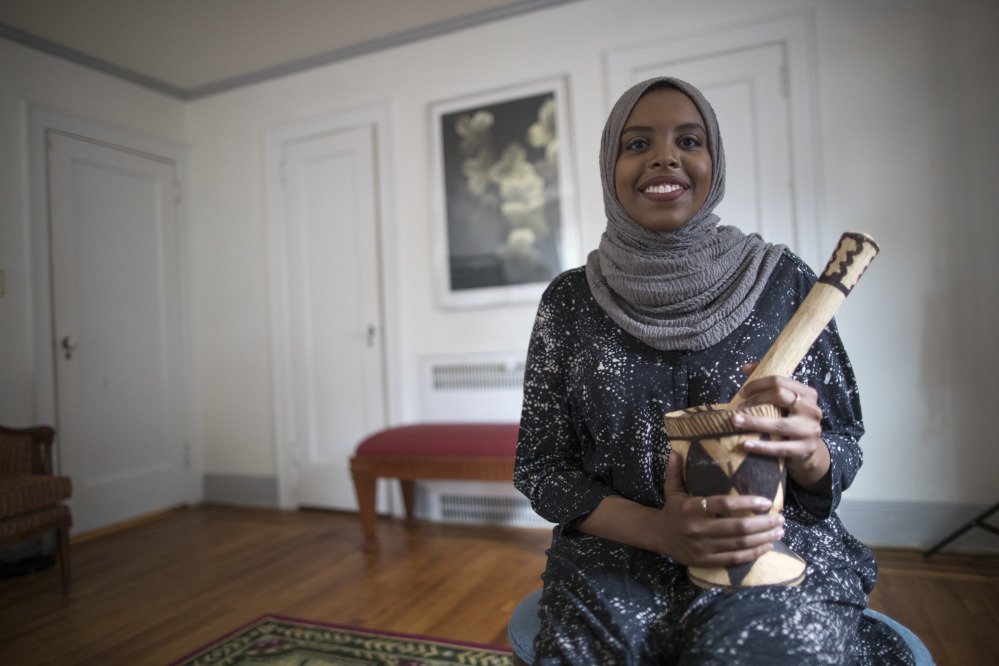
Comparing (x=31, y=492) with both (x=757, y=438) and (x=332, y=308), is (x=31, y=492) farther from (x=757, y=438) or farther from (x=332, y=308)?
(x=757, y=438)

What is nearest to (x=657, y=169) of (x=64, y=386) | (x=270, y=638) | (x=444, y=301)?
(x=270, y=638)

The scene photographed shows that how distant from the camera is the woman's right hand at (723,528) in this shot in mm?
669

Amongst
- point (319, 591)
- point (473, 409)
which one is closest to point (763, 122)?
point (473, 409)

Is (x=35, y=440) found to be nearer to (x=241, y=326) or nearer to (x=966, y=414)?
(x=241, y=326)

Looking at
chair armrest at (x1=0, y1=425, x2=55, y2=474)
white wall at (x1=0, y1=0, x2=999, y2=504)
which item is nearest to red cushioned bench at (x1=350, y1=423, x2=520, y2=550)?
white wall at (x1=0, y1=0, x2=999, y2=504)

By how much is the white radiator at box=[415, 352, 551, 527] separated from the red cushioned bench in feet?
0.65

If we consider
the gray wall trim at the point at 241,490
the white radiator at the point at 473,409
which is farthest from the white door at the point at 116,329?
the white radiator at the point at 473,409

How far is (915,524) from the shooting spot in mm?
2654

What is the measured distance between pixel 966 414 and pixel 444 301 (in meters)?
2.48

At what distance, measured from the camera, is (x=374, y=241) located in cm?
371

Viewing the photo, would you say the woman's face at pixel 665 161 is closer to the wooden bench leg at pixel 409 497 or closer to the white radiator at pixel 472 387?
the white radiator at pixel 472 387

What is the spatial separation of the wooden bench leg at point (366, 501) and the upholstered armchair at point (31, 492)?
1209 millimetres

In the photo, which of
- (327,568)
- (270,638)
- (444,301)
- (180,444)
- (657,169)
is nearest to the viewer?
(657,169)

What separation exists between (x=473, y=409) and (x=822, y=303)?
8.96ft
